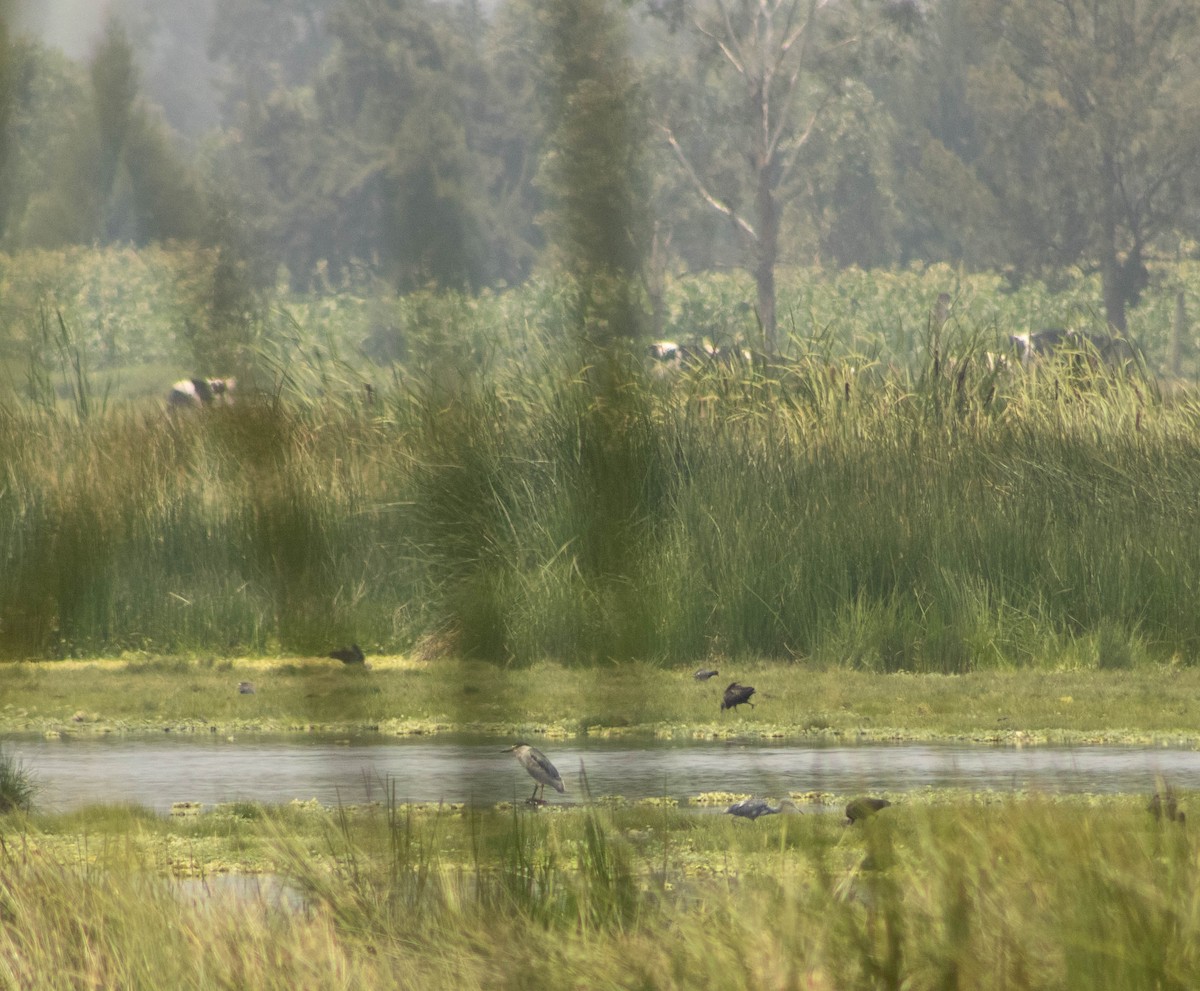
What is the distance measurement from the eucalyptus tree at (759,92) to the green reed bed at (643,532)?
2304mm

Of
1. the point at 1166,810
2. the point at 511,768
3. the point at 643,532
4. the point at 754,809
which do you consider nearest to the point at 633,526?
the point at 643,532

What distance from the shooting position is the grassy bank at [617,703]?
31.0 feet

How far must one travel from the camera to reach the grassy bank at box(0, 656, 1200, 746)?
9.46m

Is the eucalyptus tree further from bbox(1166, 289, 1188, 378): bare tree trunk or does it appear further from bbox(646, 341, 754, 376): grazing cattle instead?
bbox(1166, 289, 1188, 378): bare tree trunk

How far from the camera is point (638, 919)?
13.8 feet

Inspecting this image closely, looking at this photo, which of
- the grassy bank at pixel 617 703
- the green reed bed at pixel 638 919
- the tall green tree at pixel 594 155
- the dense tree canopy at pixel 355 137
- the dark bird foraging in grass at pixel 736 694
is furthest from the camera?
the dark bird foraging in grass at pixel 736 694

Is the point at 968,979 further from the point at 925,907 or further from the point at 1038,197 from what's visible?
the point at 1038,197

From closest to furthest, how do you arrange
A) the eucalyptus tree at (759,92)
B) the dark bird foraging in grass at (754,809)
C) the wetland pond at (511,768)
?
the dark bird foraging in grass at (754,809) < the wetland pond at (511,768) < the eucalyptus tree at (759,92)

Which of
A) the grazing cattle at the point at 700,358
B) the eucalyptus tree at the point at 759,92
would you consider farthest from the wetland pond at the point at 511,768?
the eucalyptus tree at the point at 759,92

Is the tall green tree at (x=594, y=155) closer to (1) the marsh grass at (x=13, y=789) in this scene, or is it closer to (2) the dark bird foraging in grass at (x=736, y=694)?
(1) the marsh grass at (x=13, y=789)

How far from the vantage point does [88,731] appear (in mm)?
9812

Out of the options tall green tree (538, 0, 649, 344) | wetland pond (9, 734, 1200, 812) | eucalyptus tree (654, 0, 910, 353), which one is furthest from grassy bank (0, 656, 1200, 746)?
tall green tree (538, 0, 649, 344)

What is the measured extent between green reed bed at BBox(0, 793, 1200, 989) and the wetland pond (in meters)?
2.54

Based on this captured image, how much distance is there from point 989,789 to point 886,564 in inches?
172
